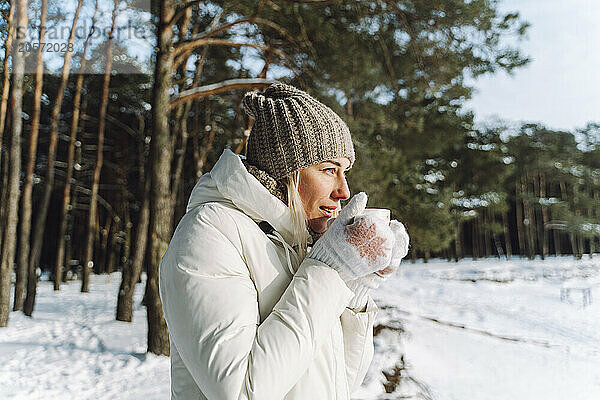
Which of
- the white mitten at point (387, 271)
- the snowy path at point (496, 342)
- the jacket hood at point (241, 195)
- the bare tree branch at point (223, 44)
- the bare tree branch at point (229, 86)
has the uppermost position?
the bare tree branch at point (223, 44)

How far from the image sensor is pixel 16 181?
7.34 metres

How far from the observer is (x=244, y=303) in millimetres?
962

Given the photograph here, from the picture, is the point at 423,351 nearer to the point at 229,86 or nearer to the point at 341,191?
the point at 229,86

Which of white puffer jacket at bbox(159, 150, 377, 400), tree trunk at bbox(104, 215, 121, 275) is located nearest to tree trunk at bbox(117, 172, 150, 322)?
white puffer jacket at bbox(159, 150, 377, 400)

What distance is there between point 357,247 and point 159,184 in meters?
4.52

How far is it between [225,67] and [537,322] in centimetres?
820

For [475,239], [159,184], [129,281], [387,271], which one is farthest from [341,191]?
[475,239]

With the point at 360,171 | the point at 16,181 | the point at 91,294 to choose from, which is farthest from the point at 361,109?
the point at 91,294

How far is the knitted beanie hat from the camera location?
4.04ft

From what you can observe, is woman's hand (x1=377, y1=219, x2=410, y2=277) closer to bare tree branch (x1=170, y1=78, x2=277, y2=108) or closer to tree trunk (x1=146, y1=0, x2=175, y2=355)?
bare tree branch (x1=170, y1=78, x2=277, y2=108)

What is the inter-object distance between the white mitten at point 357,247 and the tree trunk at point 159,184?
439cm

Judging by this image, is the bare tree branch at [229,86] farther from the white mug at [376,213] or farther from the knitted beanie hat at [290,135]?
the white mug at [376,213]

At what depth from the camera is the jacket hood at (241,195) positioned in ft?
3.65

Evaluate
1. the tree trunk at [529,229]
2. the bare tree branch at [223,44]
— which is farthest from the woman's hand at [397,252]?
the tree trunk at [529,229]
